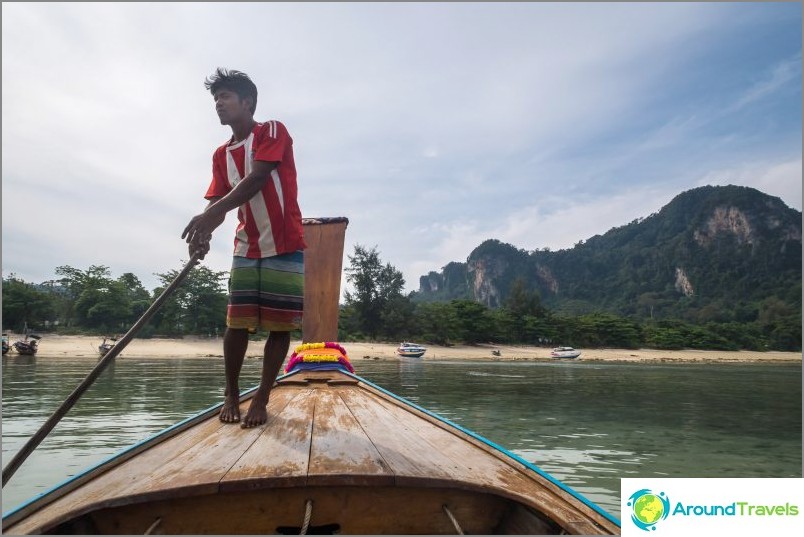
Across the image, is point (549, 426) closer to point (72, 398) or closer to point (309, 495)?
point (309, 495)

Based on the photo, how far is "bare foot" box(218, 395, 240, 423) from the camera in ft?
7.55

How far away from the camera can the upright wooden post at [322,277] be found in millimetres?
5883

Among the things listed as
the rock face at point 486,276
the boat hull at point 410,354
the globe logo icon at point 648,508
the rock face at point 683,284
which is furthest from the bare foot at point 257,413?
the rock face at point 486,276

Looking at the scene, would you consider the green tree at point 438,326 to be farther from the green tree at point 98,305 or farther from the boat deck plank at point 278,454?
the boat deck plank at point 278,454

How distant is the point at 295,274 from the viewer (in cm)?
251

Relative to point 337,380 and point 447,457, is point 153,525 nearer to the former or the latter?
point 447,457

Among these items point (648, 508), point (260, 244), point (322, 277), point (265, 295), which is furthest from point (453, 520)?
point (322, 277)

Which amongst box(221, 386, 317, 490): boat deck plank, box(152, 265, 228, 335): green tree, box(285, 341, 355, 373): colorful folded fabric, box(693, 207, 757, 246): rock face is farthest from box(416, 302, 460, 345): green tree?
box(693, 207, 757, 246): rock face

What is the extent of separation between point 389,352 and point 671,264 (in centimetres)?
9213

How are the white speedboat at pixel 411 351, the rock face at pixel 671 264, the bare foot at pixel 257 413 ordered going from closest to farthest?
the bare foot at pixel 257 413, the white speedboat at pixel 411 351, the rock face at pixel 671 264

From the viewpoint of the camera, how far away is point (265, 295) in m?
2.41

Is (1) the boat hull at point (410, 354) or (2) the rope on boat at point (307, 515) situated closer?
(2) the rope on boat at point (307, 515)

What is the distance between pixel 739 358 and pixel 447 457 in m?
57.5

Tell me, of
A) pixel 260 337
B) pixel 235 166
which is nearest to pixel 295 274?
pixel 235 166
